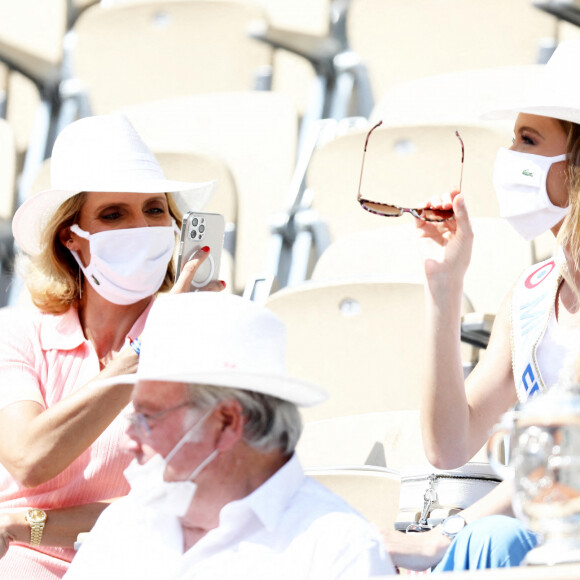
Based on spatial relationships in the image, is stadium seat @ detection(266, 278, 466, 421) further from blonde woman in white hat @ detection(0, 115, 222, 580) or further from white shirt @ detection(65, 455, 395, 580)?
white shirt @ detection(65, 455, 395, 580)

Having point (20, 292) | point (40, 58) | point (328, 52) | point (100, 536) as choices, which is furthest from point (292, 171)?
point (100, 536)

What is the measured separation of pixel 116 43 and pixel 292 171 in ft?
3.31

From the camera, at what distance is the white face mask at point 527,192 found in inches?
92.9

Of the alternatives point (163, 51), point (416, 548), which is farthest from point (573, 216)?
point (163, 51)

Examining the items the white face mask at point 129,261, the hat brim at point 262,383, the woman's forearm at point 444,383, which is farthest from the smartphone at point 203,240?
the hat brim at point 262,383

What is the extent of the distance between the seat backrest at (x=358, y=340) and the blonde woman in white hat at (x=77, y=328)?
439 millimetres

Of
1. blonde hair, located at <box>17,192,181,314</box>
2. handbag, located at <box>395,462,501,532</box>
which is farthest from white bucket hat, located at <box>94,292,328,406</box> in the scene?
blonde hair, located at <box>17,192,181,314</box>

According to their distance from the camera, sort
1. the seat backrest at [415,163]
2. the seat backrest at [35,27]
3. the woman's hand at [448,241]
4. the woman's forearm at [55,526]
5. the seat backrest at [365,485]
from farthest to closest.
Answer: the seat backrest at [35,27], the seat backrest at [415,163], the seat backrest at [365,485], the woman's forearm at [55,526], the woman's hand at [448,241]

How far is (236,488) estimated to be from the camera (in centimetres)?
174

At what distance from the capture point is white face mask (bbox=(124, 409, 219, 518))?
5.71ft

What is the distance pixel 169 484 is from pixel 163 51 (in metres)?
3.25

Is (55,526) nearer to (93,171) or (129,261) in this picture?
(129,261)

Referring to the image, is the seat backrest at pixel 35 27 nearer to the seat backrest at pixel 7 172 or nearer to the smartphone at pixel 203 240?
the seat backrest at pixel 7 172

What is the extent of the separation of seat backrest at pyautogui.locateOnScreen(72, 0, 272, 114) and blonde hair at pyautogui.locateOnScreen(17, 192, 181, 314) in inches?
78.4
